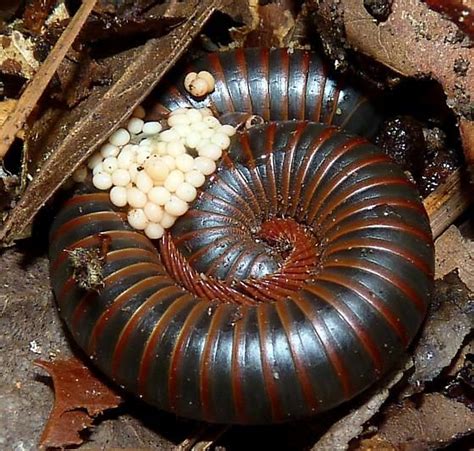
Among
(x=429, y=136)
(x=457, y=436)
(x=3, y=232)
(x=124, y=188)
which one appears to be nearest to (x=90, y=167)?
(x=124, y=188)

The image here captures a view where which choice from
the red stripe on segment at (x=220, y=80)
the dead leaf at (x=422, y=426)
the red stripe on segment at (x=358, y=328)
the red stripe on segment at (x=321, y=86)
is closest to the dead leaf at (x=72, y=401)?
the red stripe on segment at (x=358, y=328)

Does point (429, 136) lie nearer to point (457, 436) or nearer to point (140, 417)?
point (457, 436)

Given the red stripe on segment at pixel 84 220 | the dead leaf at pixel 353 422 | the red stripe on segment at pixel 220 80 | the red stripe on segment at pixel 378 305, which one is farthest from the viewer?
the red stripe on segment at pixel 220 80

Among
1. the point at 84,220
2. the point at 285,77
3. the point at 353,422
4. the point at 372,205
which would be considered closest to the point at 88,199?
the point at 84,220

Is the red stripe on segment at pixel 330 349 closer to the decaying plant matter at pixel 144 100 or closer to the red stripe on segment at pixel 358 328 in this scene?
the red stripe on segment at pixel 358 328

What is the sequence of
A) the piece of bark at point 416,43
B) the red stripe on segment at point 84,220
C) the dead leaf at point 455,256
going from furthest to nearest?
the dead leaf at point 455,256
the red stripe on segment at point 84,220
the piece of bark at point 416,43

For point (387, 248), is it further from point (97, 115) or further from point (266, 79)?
point (97, 115)
